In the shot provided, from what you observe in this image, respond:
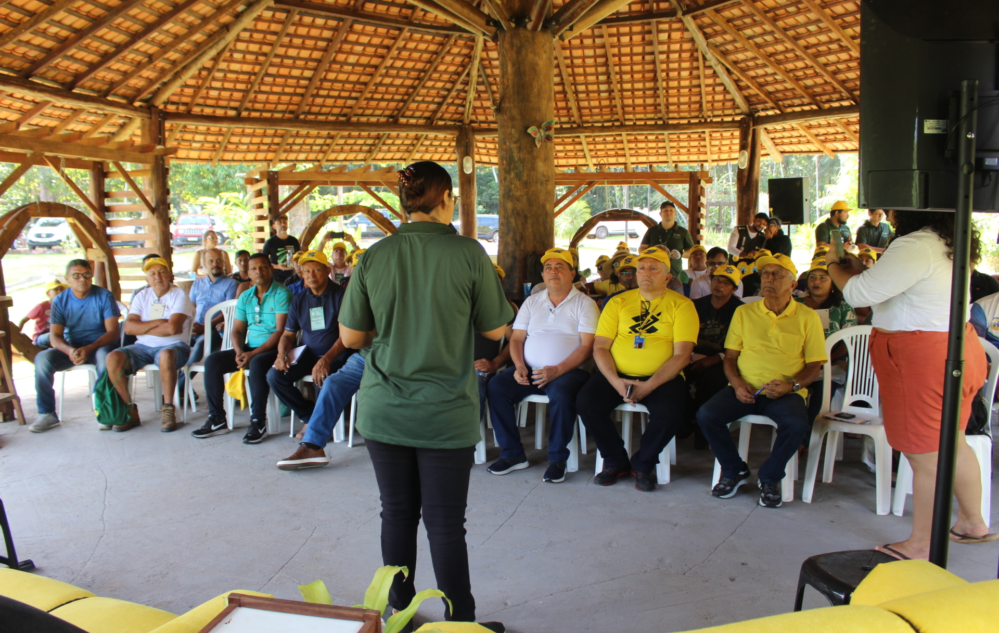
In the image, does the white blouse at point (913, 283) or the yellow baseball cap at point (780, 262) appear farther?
the yellow baseball cap at point (780, 262)

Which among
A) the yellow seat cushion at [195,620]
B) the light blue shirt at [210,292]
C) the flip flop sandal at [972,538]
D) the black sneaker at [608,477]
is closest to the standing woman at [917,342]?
the flip flop sandal at [972,538]

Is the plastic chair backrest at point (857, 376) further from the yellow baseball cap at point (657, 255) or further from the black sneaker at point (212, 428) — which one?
the black sneaker at point (212, 428)

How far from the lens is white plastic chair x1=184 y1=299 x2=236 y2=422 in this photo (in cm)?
481

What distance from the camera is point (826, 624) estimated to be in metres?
0.99

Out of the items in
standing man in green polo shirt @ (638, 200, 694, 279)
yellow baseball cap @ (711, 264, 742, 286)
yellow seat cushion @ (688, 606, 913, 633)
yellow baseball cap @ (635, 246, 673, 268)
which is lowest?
yellow seat cushion @ (688, 606, 913, 633)

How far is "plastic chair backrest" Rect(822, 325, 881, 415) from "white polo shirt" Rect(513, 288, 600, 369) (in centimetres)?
123

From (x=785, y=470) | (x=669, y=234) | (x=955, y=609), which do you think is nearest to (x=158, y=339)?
(x=785, y=470)

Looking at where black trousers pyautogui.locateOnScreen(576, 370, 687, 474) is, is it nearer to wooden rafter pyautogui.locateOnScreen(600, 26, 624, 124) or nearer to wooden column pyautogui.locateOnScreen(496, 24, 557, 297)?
wooden column pyautogui.locateOnScreen(496, 24, 557, 297)

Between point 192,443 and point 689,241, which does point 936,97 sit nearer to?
point 192,443

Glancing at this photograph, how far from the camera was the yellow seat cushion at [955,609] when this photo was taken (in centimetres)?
97

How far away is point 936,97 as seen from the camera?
1.81 m

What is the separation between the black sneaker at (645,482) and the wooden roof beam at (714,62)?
623 centimetres

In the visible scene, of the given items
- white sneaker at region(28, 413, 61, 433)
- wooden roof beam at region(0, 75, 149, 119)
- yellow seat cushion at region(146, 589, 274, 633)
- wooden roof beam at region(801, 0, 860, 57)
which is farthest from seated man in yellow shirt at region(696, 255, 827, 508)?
wooden roof beam at region(0, 75, 149, 119)

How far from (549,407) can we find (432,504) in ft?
5.75
